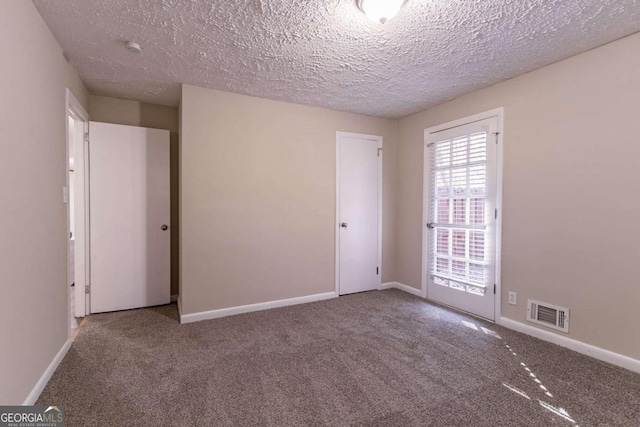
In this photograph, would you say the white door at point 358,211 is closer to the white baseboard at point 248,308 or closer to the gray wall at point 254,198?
the gray wall at point 254,198

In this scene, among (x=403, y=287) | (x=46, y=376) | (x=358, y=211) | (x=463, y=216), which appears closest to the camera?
(x=46, y=376)

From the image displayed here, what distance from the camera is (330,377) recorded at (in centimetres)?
204

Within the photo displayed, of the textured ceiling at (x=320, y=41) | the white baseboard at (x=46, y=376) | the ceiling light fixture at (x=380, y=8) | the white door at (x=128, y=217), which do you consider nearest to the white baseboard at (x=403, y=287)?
the textured ceiling at (x=320, y=41)

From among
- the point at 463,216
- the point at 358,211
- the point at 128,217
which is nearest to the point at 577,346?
the point at 463,216

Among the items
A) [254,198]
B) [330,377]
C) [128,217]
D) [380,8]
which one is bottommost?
[330,377]

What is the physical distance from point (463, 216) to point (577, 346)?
1484 mm

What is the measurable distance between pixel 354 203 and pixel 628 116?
8.78 feet

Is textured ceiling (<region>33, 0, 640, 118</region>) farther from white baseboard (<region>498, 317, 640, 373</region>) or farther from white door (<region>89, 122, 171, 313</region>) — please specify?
white baseboard (<region>498, 317, 640, 373</region>)

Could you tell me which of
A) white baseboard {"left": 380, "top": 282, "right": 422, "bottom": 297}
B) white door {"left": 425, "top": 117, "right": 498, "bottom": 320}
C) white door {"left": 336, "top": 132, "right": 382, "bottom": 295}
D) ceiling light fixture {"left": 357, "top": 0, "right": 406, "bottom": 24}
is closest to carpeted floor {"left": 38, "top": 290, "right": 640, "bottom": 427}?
white door {"left": 425, "top": 117, "right": 498, "bottom": 320}

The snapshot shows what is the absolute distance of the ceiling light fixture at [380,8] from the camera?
1.71m

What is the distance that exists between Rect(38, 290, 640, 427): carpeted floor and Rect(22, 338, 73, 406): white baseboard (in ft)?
0.14

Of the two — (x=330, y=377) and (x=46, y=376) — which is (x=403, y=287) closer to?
(x=330, y=377)

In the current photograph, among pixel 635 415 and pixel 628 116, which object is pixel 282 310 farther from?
pixel 628 116

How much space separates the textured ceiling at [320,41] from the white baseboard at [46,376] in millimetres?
2365
